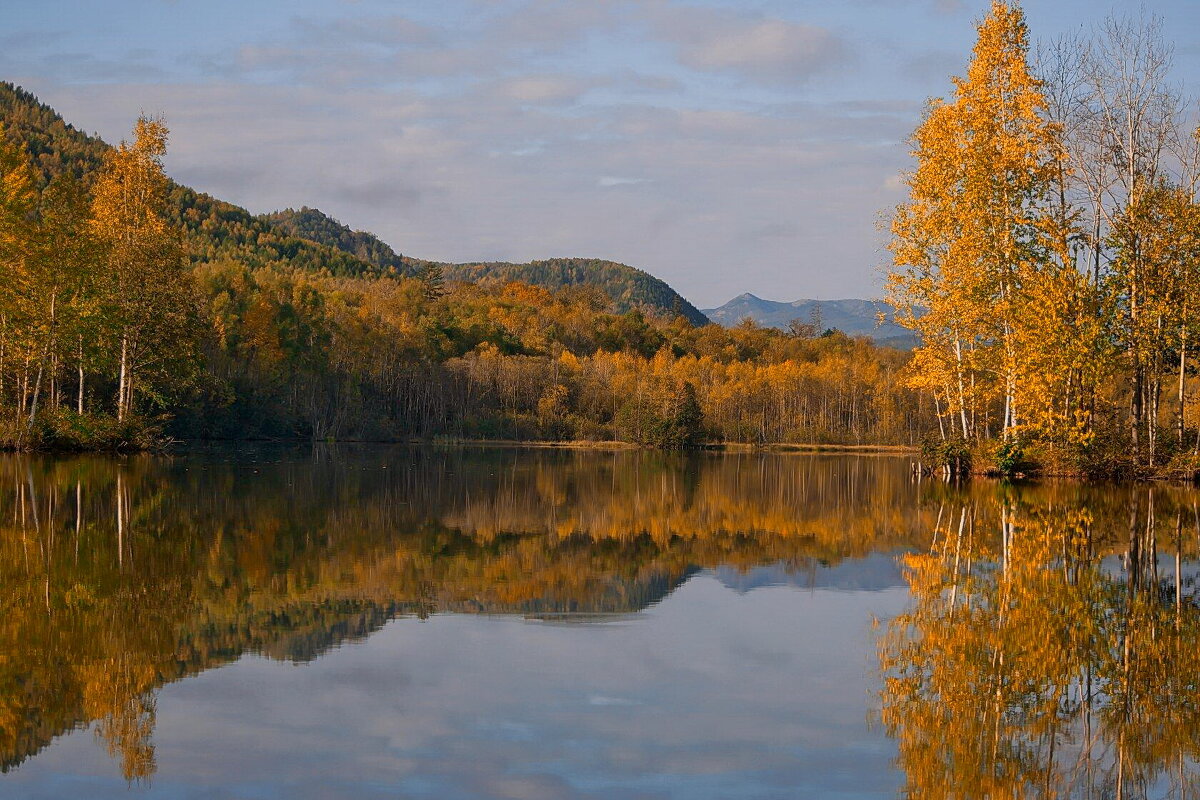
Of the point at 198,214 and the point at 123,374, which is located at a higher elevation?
the point at 198,214

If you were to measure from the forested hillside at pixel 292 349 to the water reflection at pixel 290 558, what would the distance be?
287 inches

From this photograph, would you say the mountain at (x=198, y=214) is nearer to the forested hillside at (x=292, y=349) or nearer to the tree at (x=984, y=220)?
the forested hillside at (x=292, y=349)

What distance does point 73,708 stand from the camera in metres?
6.03

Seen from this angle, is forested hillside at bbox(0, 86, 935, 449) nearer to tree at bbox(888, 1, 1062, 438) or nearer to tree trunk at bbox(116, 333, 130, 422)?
tree trunk at bbox(116, 333, 130, 422)

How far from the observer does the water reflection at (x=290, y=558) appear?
6.96 metres

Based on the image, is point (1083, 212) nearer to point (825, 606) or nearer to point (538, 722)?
point (825, 606)

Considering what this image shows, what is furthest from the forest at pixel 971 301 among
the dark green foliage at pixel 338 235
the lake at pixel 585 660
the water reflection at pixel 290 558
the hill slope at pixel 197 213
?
the dark green foliage at pixel 338 235

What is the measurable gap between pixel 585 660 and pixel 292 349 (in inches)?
2400

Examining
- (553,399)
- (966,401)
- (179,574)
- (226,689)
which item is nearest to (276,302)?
(553,399)

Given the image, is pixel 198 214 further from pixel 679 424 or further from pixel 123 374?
pixel 123 374

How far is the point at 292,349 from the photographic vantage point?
65688 millimetres

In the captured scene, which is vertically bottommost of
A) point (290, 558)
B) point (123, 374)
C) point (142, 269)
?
point (290, 558)

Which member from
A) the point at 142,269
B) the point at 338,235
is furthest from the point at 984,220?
the point at 338,235

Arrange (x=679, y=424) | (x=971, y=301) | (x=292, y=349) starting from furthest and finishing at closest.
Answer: (x=679, y=424) < (x=292, y=349) < (x=971, y=301)
